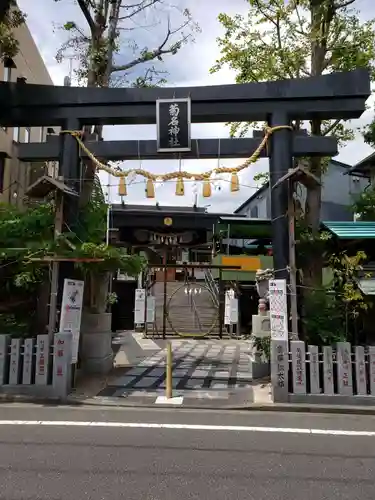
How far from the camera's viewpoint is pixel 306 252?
10.8 meters

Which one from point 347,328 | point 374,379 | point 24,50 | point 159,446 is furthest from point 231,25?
point 159,446

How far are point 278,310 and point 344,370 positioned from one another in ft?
5.40

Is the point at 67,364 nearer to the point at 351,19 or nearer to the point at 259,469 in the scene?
the point at 259,469

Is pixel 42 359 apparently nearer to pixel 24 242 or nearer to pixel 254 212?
pixel 24 242

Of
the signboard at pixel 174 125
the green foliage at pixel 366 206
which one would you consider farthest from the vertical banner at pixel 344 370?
the green foliage at pixel 366 206

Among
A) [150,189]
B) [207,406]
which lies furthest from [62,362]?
[150,189]

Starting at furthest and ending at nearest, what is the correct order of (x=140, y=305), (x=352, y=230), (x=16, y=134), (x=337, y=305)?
(x=140, y=305) → (x=16, y=134) → (x=352, y=230) → (x=337, y=305)

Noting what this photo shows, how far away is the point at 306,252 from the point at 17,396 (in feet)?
22.2

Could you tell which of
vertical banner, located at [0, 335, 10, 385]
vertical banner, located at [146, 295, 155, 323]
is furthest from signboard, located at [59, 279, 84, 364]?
vertical banner, located at [146, 295, 155, 323]

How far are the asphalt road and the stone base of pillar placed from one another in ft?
11.7

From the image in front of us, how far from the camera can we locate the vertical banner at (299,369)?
882 cm

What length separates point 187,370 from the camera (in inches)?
502

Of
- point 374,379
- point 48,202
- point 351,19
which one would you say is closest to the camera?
point 374,379

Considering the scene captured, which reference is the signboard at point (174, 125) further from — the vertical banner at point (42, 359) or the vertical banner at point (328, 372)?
the vertical banner at point (328, 372)
